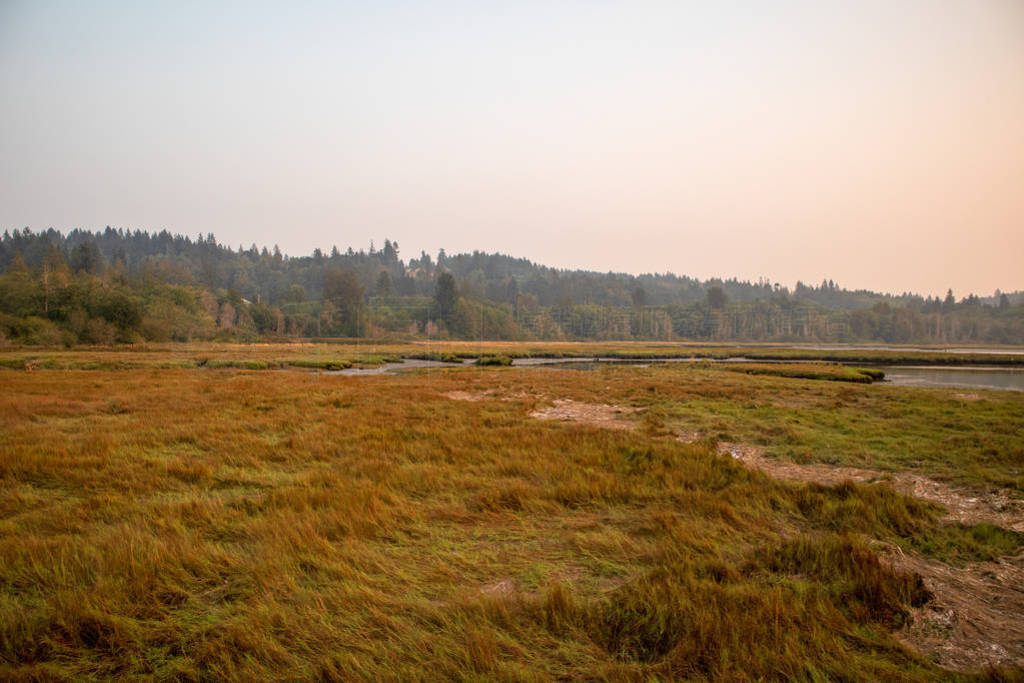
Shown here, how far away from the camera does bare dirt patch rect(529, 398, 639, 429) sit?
17053 millimetres

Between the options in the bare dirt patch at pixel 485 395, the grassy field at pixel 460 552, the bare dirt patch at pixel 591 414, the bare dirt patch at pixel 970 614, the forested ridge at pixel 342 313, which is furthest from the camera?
the forested ridge at pixel 342 313

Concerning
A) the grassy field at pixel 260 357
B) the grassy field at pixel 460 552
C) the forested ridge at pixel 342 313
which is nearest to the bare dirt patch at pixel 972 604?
the grassy field at pixel 460 552

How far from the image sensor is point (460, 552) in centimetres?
612

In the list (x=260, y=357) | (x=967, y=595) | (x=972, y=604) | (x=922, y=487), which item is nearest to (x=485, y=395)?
(x=922, y=487)

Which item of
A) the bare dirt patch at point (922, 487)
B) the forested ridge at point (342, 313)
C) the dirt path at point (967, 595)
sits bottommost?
the bare dirt patch at point (922, 487)

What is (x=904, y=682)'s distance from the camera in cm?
364

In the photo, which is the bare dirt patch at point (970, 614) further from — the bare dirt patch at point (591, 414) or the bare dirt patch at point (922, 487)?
the bare dirt patch at point (591, 414)

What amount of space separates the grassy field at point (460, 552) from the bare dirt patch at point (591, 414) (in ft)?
9.34

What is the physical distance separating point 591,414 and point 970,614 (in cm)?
1454

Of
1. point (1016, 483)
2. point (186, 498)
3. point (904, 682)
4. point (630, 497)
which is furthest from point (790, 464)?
point (186, 498)

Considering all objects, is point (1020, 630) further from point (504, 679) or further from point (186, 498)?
point (186, 498)

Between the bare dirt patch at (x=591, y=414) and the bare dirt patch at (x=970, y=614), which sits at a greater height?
the bare dirt patch at (x=970, y=614)

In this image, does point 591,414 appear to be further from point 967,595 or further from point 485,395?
point 967,595

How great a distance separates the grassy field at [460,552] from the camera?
13.1 ft
